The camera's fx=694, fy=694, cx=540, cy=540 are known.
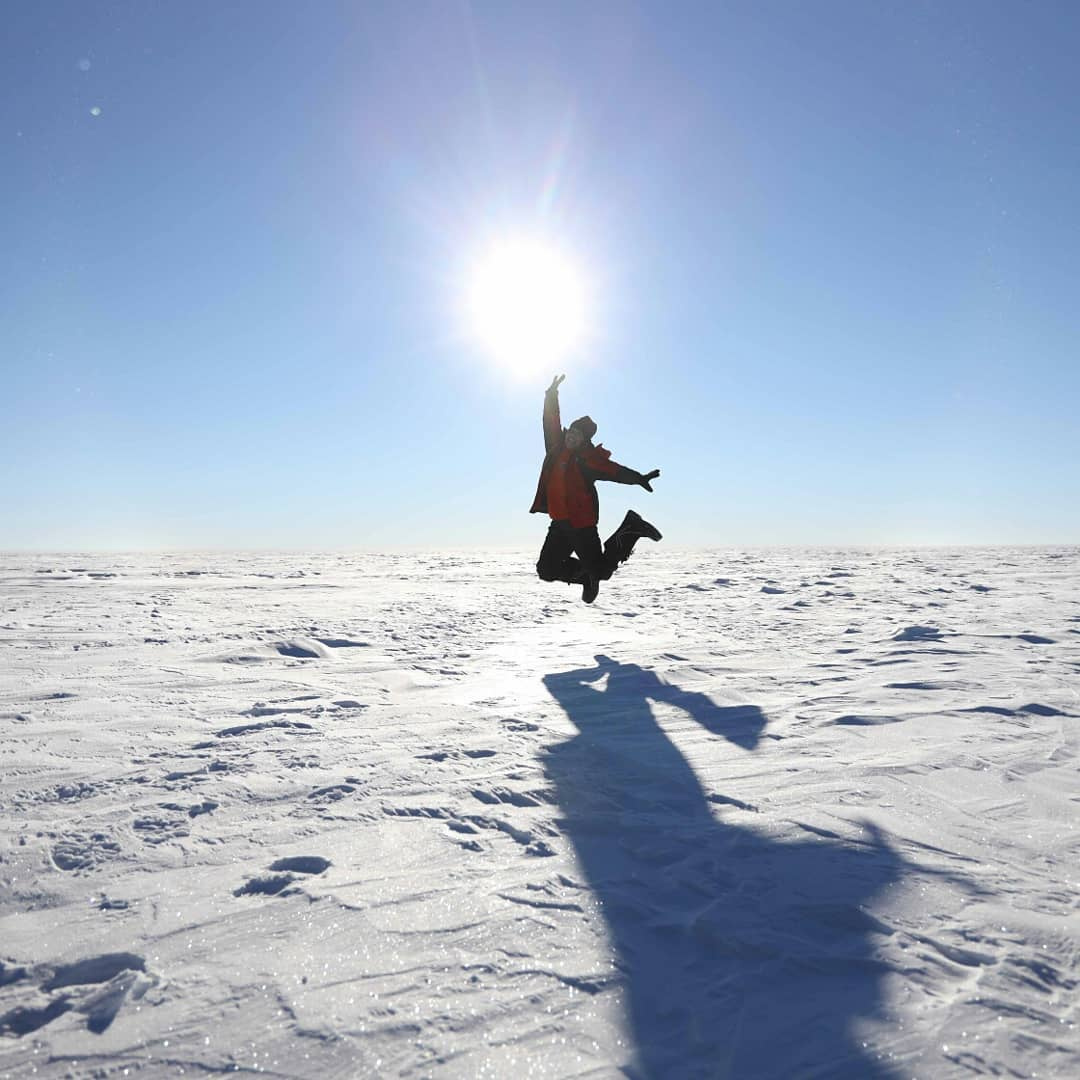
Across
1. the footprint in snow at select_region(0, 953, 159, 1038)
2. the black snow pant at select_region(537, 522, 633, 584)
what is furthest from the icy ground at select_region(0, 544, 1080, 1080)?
the black snow pant at select_region(537, 522, 633, 584)

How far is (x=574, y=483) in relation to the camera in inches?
247

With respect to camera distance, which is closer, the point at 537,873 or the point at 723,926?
the point at 723,926

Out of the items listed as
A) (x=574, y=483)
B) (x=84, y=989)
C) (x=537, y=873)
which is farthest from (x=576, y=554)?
(x=84, y=989)

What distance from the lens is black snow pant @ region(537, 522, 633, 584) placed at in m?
6.40

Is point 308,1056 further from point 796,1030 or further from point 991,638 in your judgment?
point 991,638

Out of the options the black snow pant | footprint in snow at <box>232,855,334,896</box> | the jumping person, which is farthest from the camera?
the black snow pant

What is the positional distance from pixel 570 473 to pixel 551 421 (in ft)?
1.67

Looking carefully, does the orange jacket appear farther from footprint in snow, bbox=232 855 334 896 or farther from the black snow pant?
footprint in snow, bbox=232 855 334 896

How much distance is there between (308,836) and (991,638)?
5.70 m

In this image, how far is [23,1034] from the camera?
1.31 m

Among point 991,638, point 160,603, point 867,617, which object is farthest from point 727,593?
point 160,603

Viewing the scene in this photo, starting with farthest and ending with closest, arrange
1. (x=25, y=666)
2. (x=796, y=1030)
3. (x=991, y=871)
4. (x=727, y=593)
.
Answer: (x=727, y=593)
(x=25, y=666)
(x=991, y=871)
(x=796, y=1030)

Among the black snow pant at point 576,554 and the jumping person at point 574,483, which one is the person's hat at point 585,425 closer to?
the jumping person at point 574,483

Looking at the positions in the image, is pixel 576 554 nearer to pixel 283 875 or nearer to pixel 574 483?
pixel 574 483
